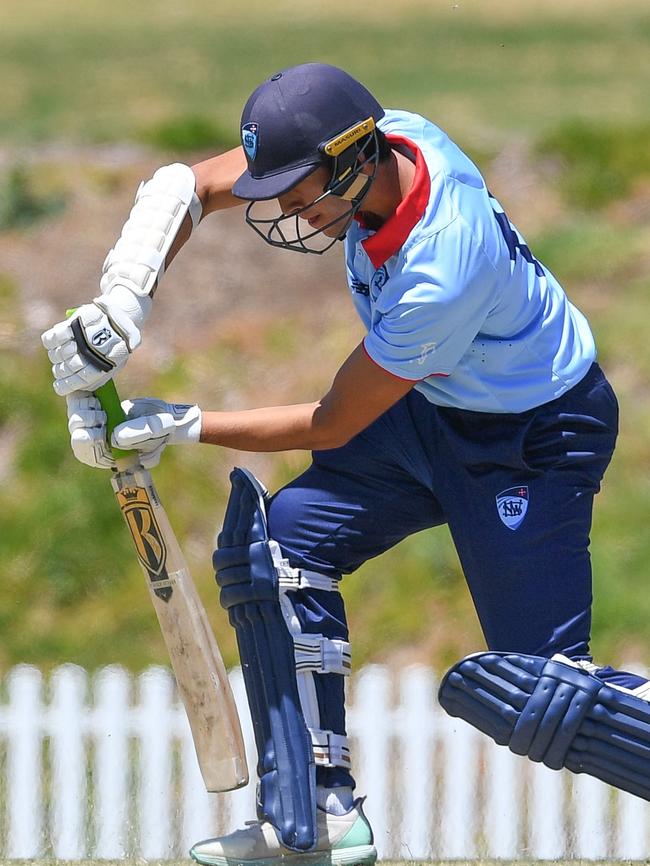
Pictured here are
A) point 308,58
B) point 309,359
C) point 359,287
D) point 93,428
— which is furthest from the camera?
point 308,58

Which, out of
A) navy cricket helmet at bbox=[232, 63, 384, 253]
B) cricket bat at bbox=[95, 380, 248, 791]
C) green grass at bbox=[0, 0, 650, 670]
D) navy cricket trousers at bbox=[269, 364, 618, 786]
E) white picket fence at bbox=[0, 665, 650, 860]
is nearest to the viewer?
navy cricket helmet at bbox=[232, 63, 384, 253]

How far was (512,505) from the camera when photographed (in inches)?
125

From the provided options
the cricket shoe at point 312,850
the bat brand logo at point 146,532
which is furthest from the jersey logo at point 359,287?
the cricket shoe at point 312,850

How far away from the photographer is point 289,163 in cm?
293

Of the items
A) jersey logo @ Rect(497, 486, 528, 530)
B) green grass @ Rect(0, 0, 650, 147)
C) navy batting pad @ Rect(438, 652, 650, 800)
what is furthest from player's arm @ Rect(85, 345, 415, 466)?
green grass @ Rect(0, 0, 650, 147)

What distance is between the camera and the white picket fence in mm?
4645

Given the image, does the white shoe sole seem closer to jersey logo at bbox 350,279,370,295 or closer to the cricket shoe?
the cricket shoe

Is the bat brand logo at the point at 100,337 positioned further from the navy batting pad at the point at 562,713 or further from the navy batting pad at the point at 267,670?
the navy batting pad at the point at 562,713

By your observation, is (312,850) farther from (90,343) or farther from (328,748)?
(90,343)

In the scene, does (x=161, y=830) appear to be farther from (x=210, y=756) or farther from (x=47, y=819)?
(x=210, y=756)

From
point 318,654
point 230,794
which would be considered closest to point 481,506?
point 318,654

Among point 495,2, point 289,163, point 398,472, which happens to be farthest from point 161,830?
point 495,2

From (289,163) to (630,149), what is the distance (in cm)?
578

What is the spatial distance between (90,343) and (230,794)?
85.3 inches
